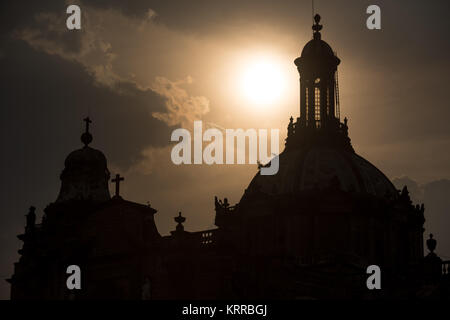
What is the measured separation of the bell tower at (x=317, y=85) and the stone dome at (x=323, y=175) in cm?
355

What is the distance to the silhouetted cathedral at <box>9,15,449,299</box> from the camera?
5356cm

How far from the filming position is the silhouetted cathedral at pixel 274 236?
5356 centimetres

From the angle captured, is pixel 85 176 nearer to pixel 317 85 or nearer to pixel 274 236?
pixel 274 236

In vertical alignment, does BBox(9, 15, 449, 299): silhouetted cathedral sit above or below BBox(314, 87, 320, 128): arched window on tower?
below

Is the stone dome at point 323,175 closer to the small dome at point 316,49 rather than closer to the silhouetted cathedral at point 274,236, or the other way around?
the silhouetted cathedral at point 274,236

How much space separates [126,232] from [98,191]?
880 cm

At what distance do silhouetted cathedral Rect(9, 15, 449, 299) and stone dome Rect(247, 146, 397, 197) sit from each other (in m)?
0.09

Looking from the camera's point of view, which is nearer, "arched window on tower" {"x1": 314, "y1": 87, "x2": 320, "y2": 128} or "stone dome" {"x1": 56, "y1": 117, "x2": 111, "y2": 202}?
"stone dome" {"x1": 56, "y1": 117, "x2": 111, "y2": 202}

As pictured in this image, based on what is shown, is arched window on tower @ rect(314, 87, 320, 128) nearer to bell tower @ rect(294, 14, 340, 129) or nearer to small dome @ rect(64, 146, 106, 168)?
bell tower @ rect(294, 14, 340, 129)

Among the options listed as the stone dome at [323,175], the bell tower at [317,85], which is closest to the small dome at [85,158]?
the stone dome at [323,175]

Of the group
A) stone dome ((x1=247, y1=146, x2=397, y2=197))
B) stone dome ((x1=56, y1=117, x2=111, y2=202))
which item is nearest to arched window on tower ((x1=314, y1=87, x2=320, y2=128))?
stone dome ((x1=247, y1=146, x2=397, y2=197))

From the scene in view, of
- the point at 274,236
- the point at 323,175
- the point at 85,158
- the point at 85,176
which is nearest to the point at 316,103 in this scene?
the point at 323,175

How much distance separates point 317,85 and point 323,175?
8973 millimetres
